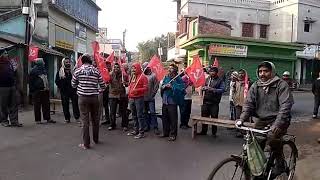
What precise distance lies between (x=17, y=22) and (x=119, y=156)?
13.7 meters

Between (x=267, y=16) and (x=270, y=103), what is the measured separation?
3619cm

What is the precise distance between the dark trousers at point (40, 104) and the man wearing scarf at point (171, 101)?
3601 millimetres

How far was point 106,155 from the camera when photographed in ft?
27.6

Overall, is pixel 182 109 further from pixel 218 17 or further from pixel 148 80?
pixel 218 17

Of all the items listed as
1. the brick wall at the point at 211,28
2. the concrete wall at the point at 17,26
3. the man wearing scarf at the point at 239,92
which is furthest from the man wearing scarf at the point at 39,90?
the brick wall at the point at 211,28

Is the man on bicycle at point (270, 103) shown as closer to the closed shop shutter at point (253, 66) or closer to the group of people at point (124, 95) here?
the group of people at point (124, 95)

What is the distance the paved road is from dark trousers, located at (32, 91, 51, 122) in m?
0.65

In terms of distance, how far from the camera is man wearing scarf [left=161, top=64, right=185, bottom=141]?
1023 centimetres

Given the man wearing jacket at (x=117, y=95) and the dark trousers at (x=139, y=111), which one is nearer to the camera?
the dark trousers at (x=139, y=111)

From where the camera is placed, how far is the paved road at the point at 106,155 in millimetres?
7043

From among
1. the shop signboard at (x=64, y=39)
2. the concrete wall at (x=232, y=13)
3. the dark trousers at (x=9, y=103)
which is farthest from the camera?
the concrete wall at (x=232, y=13)

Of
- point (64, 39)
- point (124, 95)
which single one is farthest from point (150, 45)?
point (124, 95)

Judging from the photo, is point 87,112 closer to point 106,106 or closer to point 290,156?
point 106,106

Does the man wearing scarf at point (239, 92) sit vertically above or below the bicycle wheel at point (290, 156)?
above
